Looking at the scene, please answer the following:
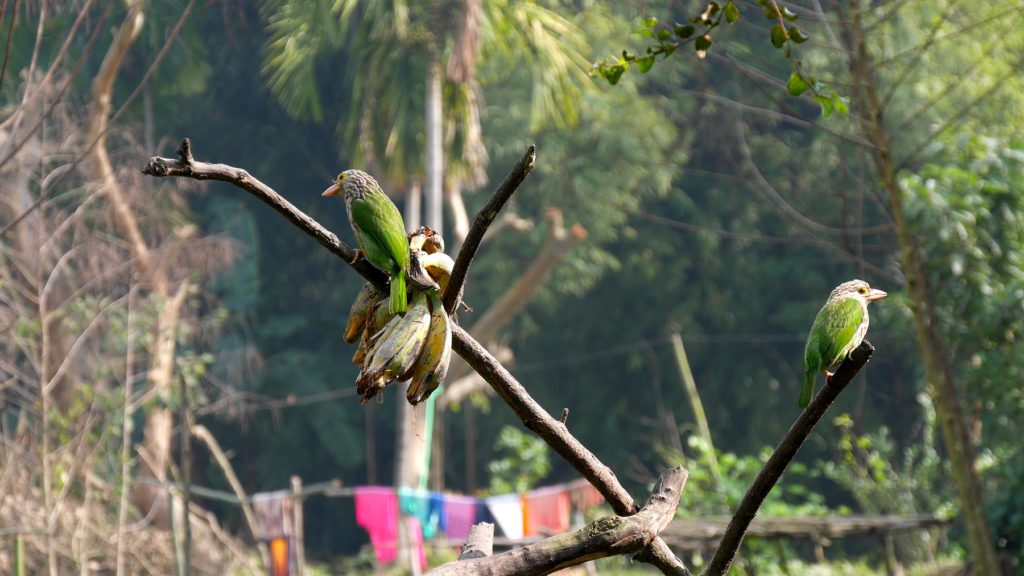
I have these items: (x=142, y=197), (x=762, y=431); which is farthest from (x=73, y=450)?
(x=762, y=431)

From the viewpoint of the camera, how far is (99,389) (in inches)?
289

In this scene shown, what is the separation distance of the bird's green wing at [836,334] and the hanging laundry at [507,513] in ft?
20.9

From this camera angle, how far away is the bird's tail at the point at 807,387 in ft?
4.60

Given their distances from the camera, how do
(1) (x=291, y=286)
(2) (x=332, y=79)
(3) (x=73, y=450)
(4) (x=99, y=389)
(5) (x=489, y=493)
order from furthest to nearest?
(1) (x=291, y=286)
(2) (x=332, y=79)
(5) (x=489, y=493)
(4) (x=99, y=389)
(3) (x=73, y=450)

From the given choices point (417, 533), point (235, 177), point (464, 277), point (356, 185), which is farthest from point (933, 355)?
point (417, 533)

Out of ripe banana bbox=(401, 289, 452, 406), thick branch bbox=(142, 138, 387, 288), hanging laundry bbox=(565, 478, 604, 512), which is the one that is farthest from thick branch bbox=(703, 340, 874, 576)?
hanging laundry bbox=(565, 478, 604, 512)

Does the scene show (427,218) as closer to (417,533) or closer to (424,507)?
(424,507)

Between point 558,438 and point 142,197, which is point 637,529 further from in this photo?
point 142,197

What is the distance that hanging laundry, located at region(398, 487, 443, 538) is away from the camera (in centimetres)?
853

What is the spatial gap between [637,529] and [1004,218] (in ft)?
18.0

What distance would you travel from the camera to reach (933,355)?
11.5 ft

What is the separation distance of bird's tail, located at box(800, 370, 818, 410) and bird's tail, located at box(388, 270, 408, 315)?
25.9 inches

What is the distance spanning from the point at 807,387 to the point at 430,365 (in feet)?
2.32

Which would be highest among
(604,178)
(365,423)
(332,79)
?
(332,79)
